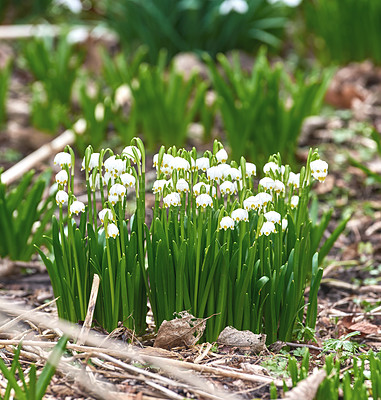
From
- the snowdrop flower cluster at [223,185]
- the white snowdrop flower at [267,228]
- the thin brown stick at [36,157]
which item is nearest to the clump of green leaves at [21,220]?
the thin brown stick at [36,157]

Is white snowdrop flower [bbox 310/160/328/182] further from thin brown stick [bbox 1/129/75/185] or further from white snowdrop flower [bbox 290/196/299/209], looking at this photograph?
thin brown stick [bbox 1/129/75/185]

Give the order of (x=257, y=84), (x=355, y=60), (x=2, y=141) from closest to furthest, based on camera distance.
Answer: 1. (x=257, y=84)
2. (x=2, y=141)
3. (x=355, y=60)

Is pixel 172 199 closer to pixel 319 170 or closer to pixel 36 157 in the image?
pixel 319 170

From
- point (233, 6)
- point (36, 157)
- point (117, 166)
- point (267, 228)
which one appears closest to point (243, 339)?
point (267, 228)

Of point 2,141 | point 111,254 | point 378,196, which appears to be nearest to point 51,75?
point 2,141

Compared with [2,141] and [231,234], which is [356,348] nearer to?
[231,234]

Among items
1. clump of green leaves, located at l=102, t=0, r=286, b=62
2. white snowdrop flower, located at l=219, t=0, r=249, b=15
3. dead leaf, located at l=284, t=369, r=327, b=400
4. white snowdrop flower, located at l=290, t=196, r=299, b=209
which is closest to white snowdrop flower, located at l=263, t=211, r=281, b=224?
white snowdrop flower, located at l=290, t=196, r=299, b=209

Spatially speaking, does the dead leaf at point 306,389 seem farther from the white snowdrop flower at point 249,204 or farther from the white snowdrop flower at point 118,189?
the white snowdrop flower at point 118,189
